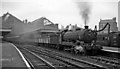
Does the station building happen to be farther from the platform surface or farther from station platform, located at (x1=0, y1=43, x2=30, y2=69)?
station platform, located at (x1=0, y1=43, x2=30, y2=69)

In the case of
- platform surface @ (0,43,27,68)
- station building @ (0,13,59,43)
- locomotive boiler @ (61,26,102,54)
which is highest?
station building @ (0,13,59,43)

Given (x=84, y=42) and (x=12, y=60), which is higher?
(x=84, y=42)

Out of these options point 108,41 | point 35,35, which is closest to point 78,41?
point 108,41

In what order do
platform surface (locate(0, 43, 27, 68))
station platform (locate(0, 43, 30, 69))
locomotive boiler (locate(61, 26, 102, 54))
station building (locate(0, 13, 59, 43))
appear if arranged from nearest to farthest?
station platform (locate(0, 43, 30, 69)) < platform surface (locate(0, 43, 27, 68)) < locomotive boiler (locate(61, 26, 102, 54)) < station building (locate(0, 13, 59, 43))

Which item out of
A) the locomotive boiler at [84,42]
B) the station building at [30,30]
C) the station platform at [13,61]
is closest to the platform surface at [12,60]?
the station platform at [13,61]

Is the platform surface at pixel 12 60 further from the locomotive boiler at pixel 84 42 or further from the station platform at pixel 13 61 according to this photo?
the locomotive boiler at pixel 84 42

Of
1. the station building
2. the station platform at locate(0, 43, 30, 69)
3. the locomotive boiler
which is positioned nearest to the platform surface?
the station platform at locate(0, 43, 30, 69)

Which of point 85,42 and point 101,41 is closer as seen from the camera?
point 85,42

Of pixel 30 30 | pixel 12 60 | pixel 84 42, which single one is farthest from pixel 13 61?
pixel 30 30

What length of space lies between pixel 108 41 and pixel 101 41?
2.28 meters

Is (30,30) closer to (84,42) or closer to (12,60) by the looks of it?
(84,42)

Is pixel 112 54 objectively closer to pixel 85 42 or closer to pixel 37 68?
pixel 85 42

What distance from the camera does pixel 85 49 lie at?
57.3 feet

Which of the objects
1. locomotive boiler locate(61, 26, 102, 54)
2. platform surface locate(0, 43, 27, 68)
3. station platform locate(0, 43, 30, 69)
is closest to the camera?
station platform locate(0, 43, 30, 69)
